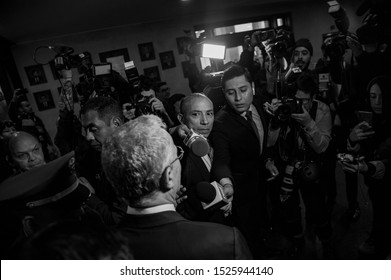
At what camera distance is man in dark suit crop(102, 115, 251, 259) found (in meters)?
0.75

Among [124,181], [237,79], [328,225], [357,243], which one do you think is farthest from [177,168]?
[357,243]

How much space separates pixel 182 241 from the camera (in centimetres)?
74

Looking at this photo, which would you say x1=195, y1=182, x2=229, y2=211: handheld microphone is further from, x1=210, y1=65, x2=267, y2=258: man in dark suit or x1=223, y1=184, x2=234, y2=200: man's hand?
x1=210, y1=65, x2=267, y2=258: man in dark suit

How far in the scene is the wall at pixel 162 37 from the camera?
515 cm

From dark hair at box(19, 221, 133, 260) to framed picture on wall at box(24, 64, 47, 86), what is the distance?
5505 millimetres

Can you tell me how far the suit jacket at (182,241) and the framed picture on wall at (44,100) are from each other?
5.41 m

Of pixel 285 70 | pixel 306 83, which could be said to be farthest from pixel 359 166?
pixel 285 70

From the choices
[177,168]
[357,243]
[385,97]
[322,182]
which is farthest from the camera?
[357,243]

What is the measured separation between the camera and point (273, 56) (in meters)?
2.13

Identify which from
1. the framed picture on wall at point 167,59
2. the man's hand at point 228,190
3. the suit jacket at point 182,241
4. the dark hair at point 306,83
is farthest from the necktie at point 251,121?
the framed picture on wall at point 167,59

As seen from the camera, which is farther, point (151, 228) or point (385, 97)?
point (385, 97)

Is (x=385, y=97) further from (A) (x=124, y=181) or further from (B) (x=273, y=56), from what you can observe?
(A) (x=124, y=181)

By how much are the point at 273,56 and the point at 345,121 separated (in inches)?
33.9

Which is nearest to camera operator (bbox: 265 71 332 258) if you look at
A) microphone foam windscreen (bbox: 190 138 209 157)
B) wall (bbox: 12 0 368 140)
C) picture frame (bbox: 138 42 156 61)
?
microphone foam windscreen (bbox: 190 138 209 157)
